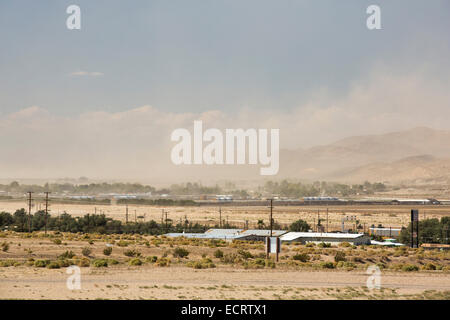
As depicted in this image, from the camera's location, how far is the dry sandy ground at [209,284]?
2805 centimetres

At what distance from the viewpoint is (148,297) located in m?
27.4

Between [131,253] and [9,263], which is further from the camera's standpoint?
[131,253]

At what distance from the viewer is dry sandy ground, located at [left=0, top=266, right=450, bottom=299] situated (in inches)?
1104

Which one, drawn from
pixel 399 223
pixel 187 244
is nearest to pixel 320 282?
pixel 187 244

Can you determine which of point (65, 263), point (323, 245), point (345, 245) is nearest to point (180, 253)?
point (65, 263)

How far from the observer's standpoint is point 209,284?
31.7 m

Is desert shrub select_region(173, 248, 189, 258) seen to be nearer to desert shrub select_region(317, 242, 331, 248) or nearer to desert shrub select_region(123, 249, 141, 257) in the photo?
desert shrub select_region(123, 249, 141, 257)

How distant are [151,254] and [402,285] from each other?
77.1ft

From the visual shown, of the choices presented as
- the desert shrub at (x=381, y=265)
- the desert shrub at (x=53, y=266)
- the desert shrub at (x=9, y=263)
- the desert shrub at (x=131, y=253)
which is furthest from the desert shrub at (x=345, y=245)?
the desert shrub at (x=9, y=263)

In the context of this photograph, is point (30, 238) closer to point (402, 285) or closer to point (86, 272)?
point (86, 272)

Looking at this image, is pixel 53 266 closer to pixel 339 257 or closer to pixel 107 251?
pixel 107 251

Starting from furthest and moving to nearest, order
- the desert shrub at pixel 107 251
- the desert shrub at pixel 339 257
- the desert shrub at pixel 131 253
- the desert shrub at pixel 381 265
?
the desert shrub at pixel 131 253
the desert shrub at pixel 107 251
the desert shrub at pixel 339 257
the desert shrub at pixel 381 265

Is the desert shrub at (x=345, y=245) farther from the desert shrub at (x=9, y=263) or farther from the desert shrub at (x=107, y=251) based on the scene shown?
the desert shrub at (x=9, y=263)

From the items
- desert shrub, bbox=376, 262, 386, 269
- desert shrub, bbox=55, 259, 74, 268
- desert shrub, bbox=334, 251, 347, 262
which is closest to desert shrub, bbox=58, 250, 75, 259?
desert shrub, bbox=55, 259, 74, 268
